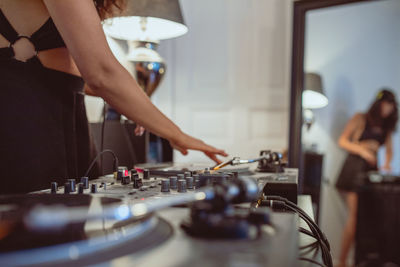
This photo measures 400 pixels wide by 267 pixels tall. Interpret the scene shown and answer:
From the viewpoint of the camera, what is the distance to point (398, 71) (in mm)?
4227

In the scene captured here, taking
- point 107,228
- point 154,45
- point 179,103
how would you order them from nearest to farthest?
point 107,228
point 154,45
point 179,103

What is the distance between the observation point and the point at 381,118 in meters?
4.05

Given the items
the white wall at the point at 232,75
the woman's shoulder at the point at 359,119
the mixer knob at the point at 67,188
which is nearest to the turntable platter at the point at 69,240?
the mixer knob at the point at 67,188

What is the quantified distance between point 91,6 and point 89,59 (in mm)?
110

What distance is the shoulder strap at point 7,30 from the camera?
3.10 ft

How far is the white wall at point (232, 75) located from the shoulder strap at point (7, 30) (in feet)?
6.58

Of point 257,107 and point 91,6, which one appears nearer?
point 91,6

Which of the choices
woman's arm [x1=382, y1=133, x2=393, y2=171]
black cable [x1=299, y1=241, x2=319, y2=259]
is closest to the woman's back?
black cable [x1=299, y1=241, x2=319, y2=259]

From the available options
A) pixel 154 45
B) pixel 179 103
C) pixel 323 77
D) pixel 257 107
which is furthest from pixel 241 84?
pixel 323 77

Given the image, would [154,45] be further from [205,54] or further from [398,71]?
[398,71]

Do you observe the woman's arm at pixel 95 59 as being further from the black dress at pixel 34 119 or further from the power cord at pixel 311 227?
the power cord at pixel 311 227

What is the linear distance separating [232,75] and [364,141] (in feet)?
6.03

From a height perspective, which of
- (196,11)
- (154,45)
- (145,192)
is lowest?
(145,192)

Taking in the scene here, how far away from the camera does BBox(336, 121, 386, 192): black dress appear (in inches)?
150
